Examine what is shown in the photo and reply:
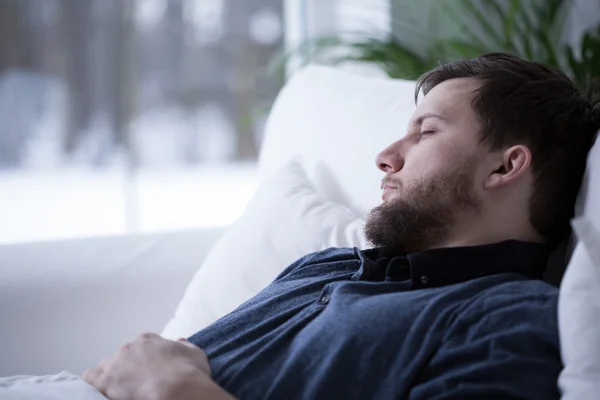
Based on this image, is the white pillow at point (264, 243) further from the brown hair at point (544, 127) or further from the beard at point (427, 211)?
the brown hair at point (544, 127)

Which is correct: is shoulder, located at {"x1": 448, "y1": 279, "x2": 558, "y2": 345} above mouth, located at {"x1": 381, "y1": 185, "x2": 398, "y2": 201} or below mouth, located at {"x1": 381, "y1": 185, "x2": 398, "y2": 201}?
below

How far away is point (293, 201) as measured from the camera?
4.82 ft

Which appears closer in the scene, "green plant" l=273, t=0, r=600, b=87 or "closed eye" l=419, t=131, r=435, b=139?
"closed eye" l=419, t=131, r=435, b=139

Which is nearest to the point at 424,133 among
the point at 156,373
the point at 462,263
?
the point at 462,263

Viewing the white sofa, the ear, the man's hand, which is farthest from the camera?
the white sofa

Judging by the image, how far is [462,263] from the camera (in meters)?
1.04

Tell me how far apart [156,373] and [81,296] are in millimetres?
703

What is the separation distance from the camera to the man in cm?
89

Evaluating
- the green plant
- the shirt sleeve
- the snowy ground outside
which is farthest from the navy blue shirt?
the snowy ground outside

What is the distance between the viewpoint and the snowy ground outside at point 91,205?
3574 millimetres

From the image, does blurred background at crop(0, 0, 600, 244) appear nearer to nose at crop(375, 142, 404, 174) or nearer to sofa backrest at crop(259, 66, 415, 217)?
sofa backrest at crop(259, 66, 415, 217)

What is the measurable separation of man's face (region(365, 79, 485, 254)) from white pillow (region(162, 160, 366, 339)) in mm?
199

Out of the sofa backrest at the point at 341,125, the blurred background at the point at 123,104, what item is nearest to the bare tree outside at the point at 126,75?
the blurred background at the point at 123,104

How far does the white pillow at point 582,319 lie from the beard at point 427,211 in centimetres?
25
